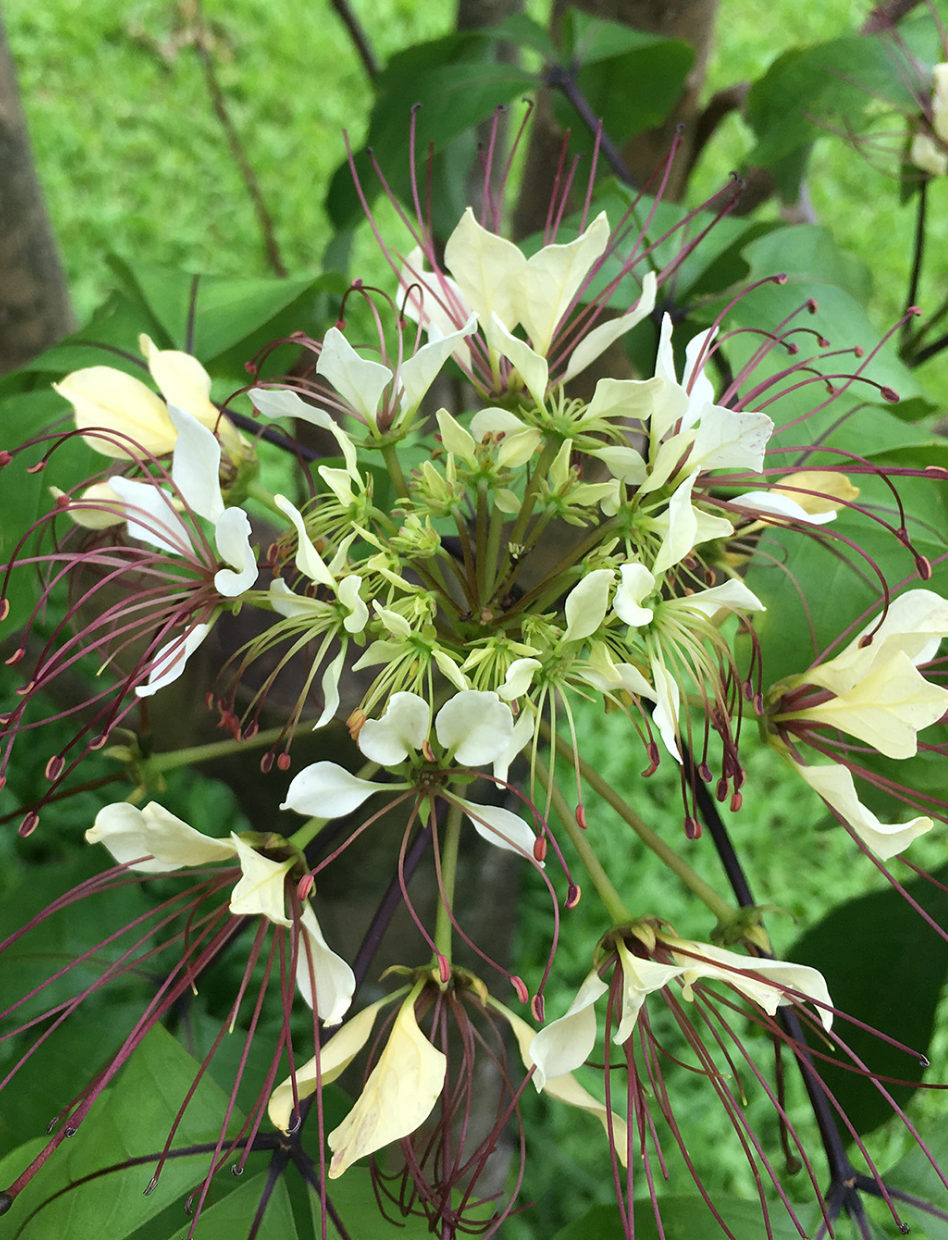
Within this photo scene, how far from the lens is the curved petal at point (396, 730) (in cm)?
45

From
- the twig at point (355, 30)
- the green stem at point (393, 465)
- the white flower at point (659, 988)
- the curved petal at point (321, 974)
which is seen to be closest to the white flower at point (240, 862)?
the curved petal at point (321, 974)

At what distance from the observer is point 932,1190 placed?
2.13ft

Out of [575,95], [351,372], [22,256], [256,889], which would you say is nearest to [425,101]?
[575,95]

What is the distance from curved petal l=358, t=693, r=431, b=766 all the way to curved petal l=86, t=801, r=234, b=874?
0.08 m

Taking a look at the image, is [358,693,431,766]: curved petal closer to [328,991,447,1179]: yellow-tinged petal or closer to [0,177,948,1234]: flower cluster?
[0,177,948,1234]: flower cluster

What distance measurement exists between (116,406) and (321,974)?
0.35m

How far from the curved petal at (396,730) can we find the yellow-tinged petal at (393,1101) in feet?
0.46

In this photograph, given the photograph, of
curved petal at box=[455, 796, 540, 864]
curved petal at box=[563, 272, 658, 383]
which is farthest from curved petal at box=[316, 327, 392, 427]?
curved petal at box=[455, 796, 540, 864]

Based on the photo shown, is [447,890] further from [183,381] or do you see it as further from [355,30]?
[355,30]

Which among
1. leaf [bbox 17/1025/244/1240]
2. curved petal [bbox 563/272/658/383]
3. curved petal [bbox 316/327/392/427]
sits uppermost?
curved petal [bbox 316/327/392/427]

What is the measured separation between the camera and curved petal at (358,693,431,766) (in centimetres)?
45

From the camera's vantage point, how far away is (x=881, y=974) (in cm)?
82

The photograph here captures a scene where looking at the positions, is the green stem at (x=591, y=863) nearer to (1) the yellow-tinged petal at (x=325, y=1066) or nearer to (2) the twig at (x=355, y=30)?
(1) the yellow-tinged petal at (x=325, y=1066)

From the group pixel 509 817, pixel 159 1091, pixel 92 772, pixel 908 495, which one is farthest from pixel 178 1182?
pixel 92 772
